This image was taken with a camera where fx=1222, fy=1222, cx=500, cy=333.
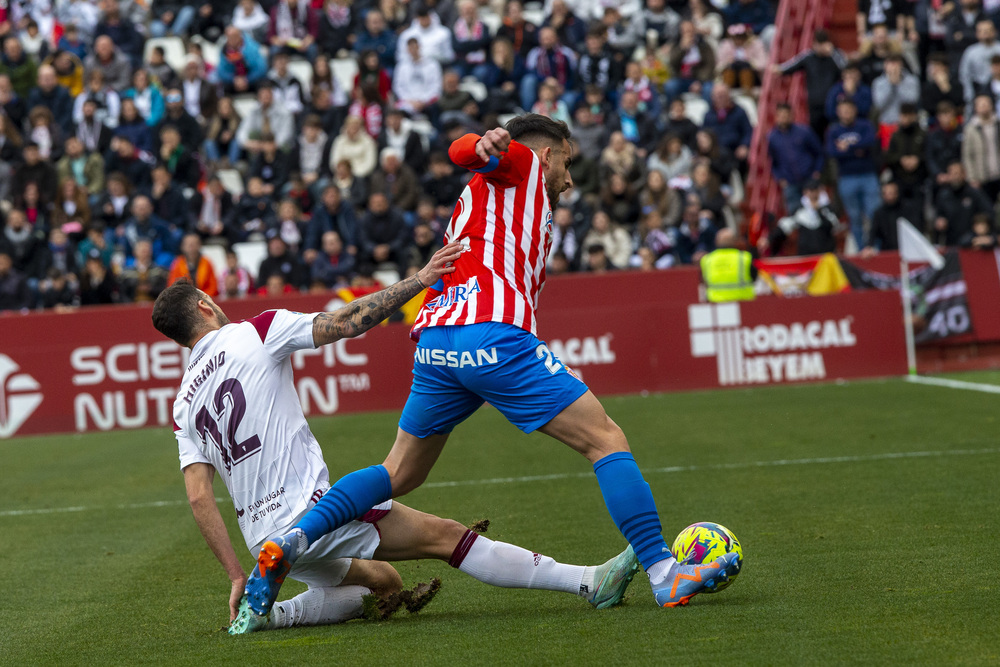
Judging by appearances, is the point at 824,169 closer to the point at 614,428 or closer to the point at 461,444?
the point at 461,444

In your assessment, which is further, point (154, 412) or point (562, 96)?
point (562, 96)

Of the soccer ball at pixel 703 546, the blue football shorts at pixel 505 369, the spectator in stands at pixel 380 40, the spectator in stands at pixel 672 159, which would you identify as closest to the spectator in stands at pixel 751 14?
the spectator in stands at pixel 672 159

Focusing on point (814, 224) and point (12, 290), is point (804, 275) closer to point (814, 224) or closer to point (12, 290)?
point (814, 224)

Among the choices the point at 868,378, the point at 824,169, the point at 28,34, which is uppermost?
the point at 28,34

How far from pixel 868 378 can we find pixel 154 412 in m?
8.73

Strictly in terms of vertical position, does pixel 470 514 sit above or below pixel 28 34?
below

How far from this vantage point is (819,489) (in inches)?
298

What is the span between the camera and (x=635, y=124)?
1902 centimetres

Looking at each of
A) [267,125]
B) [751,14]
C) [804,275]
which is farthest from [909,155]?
[267,125]

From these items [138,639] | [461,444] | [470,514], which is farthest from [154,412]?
[138,639]

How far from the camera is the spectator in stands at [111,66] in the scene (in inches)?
818

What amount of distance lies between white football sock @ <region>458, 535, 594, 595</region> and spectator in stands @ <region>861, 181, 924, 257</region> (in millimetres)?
13073

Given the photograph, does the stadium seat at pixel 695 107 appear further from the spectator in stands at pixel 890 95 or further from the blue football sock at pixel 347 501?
the blue football sock at pixel 347 501

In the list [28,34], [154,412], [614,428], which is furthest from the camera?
[28,34]
